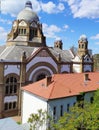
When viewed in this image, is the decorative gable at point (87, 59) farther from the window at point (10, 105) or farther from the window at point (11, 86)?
the window at point (10, 105)

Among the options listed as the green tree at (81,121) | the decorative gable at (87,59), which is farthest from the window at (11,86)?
the decorative gable at (87,59)

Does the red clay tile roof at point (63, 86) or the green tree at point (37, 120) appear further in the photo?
the red clay tile roof at point (63, 86)

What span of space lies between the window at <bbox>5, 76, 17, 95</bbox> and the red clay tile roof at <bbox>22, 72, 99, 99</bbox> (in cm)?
550

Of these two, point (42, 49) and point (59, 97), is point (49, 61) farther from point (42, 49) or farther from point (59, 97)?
point (59, 97)

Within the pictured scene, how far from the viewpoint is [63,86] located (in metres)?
31.8

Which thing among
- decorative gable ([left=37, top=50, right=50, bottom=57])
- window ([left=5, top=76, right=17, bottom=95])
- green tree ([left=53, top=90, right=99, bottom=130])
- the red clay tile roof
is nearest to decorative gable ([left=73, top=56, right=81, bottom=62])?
decorative gable ([left=37, top=50, right=50, bottom=57])

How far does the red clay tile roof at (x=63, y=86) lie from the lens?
2919cm

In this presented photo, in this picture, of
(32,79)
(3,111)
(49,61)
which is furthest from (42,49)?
(3,111)

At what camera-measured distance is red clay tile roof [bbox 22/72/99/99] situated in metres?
29.2

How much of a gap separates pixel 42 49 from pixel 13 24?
15.9 m

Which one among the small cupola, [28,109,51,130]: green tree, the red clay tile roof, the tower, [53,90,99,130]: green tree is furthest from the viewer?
the small cupola

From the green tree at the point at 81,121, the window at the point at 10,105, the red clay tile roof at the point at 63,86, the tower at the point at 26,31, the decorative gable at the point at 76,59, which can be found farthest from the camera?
the decorative gable at the point at 76,59

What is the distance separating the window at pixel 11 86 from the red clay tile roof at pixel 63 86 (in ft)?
18.0

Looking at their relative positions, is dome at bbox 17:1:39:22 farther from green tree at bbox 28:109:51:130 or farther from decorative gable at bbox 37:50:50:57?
green tree at bbox 28:109:51:130
